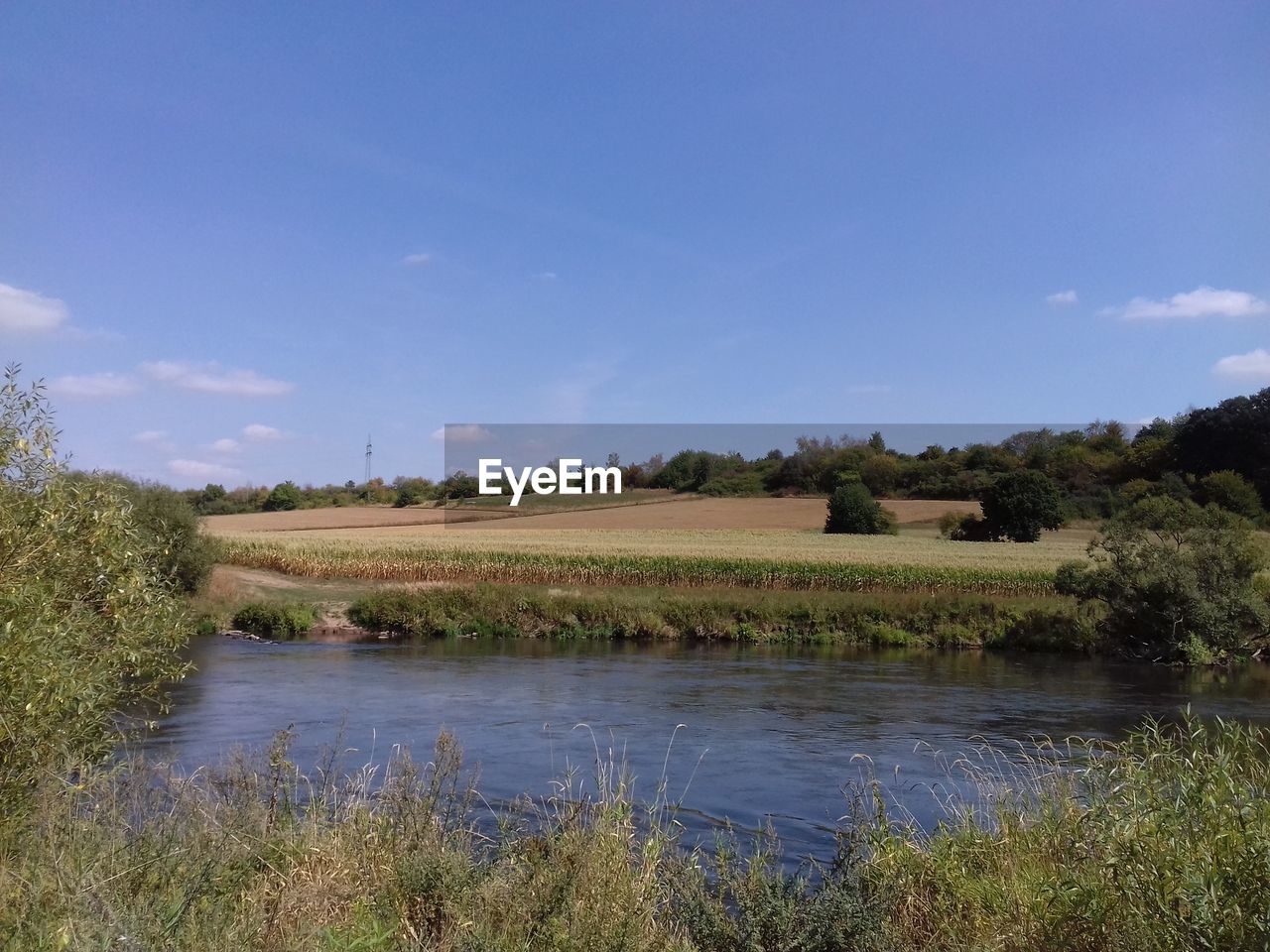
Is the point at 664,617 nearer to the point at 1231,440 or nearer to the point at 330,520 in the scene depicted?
the point at 330,520

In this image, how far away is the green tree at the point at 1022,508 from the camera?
184 feet

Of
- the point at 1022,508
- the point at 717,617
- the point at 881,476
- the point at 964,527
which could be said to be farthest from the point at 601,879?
the point at 881,476

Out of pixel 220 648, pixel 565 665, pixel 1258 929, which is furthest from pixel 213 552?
pixel 1258 929

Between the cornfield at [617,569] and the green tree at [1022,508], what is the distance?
18923 millimetres

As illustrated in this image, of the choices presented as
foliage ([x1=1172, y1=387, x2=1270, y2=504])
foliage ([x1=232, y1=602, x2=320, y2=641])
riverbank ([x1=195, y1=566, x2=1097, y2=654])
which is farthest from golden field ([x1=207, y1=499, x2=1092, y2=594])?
foliage ([x1=1172, y1=387, x2=1270, y2=504])

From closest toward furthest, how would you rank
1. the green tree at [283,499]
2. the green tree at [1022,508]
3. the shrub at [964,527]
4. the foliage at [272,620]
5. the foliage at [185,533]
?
the foliage at [185,533] → the foliage at [272,620] → the green tree at [1022,508] → the shrub at [964,527] → the green tree at [283,499]

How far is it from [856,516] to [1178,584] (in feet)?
99.7

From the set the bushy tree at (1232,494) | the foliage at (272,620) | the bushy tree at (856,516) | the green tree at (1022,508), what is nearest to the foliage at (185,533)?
the foliage at (272,620)

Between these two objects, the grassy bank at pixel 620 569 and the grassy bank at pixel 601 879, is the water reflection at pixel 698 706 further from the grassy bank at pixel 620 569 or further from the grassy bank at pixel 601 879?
the grassy bank at pixel 620 569

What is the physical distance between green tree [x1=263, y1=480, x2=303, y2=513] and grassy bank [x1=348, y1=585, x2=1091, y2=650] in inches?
2432

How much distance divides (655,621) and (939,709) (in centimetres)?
1367

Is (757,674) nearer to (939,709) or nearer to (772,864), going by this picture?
(939,709)

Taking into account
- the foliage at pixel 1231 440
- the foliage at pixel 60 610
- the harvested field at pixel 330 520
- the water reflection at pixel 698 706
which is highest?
the foliage at pixel 1231 440

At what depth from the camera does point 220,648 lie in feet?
89.2
